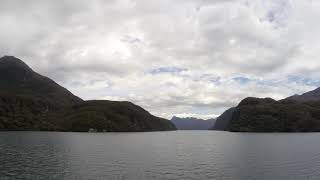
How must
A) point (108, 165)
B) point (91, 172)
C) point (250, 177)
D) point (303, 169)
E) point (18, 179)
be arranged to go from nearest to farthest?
point (18, 179), point (250, 177), point (91, 172), point (303, 169), point (108, 165)

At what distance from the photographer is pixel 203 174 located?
306 feet

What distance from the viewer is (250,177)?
289 feet

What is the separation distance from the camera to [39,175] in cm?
8850

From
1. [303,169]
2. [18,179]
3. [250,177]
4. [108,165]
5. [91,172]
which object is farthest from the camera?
[108,165]


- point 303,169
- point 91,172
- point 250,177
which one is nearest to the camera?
point 250,177

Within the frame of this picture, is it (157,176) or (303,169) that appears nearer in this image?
(157,176)

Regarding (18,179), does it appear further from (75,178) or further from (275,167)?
(275,167)

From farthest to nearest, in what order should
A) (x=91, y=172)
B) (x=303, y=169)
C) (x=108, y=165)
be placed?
(x=108, y=165), (x=303, y=169), (x=91, y=172)

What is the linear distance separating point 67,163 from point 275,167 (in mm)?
60128

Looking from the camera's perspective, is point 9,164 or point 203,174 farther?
point 9,164

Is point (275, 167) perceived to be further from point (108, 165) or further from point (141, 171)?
point (108, 165)

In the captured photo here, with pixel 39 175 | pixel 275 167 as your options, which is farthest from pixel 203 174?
pixel 39 175

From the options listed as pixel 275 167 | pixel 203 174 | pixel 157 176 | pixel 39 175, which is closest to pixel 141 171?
pixel 157 176

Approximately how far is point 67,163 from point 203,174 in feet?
139
